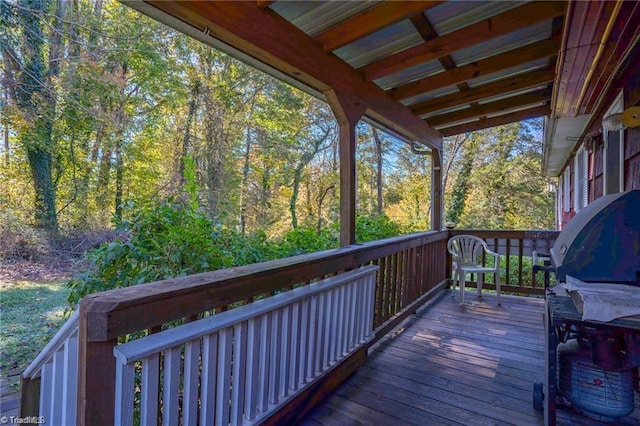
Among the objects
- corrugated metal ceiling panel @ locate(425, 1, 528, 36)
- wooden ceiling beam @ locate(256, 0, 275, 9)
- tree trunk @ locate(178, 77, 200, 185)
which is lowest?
wooden ceiling beam @ locate(256, 0, 275, 9)

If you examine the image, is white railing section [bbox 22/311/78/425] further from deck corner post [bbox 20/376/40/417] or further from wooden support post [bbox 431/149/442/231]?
wooden support post [bbox 431/149/442/231]

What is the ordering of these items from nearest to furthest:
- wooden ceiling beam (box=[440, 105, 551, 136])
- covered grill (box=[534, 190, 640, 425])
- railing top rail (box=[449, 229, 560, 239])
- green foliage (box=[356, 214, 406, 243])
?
1. covered grill (box=[534, 190, 640, 425])
2. green foliage (box=[356, 214, 406, 243])
3. wooden ceiling beam (box=[440, 105, 551, 136])
4. railing top rail (box=[449, 229, 560, 239])

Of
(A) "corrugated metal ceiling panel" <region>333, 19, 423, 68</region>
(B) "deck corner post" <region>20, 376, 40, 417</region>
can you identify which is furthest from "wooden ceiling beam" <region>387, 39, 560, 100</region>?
(B) "deck corner post" <region>20, 376, 40, 417</region>

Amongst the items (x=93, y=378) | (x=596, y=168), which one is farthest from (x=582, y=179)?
(x=93, y=378)

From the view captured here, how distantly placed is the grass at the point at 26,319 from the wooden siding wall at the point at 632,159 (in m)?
4.51

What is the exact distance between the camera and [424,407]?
6.44 feet

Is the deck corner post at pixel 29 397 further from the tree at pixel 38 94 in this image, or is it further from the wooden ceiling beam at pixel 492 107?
the tree at pixel 38 94

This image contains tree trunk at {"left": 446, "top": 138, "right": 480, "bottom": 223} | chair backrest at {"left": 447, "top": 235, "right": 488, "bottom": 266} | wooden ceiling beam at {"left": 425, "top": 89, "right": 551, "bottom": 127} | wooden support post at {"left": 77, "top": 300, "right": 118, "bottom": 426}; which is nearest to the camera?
wooden support post at {"left": 77, "top": 300, "right": 118, "bottom": 426}

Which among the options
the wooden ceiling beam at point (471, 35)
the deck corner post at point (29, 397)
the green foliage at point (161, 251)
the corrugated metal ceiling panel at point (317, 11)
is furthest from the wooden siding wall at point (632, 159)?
the deck corner post at point (29, 397)

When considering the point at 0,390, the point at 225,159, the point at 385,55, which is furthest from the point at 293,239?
the point at 225,159

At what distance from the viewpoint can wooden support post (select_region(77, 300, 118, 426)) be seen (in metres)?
0.96

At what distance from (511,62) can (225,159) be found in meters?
6.92

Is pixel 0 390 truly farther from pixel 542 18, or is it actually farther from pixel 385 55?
pixel 542 18

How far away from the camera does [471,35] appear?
2.15 meters
